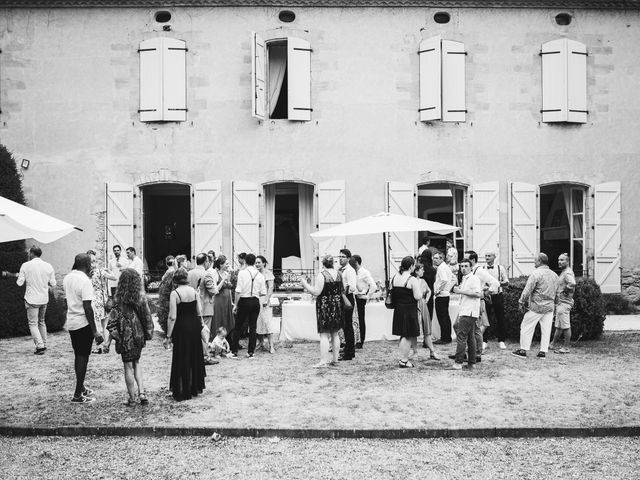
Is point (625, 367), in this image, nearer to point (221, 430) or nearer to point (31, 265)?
point (221, 430)

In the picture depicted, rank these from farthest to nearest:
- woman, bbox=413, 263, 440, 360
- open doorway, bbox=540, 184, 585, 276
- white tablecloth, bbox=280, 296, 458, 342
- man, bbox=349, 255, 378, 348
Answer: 1. open doorway, bbox=540, 184, 585, 276
2. white tablecloth, bbox=280, 296, 458, 342
3. man, bbox=349, 255, 378, 348
4. woman, bbox=413, 263, 440, 360

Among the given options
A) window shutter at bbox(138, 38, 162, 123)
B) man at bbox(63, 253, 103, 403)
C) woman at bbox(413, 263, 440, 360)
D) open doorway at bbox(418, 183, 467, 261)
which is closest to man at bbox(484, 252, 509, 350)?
woman at bbox(413, 263, 440, 360)

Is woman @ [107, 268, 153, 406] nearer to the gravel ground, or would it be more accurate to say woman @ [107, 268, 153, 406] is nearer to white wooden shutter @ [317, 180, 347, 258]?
the gravel ground

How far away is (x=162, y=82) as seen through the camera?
1356cm

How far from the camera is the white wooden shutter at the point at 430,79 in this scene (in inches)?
532

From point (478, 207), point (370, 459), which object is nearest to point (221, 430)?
point (370, 459)

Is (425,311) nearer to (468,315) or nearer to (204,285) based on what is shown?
(468,315)

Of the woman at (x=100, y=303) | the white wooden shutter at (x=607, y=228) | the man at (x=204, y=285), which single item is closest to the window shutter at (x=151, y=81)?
the woman at (x=100, y=303)

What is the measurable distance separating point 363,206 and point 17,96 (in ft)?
25.1

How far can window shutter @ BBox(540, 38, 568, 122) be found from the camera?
13820 millimetres

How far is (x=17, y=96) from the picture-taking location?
44.8 feet

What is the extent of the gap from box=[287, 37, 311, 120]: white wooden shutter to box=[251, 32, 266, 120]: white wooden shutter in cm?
54

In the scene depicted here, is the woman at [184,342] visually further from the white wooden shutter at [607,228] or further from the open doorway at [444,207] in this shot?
the white wooden shutter at [607,228]

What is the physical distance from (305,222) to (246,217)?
4.51 feet
